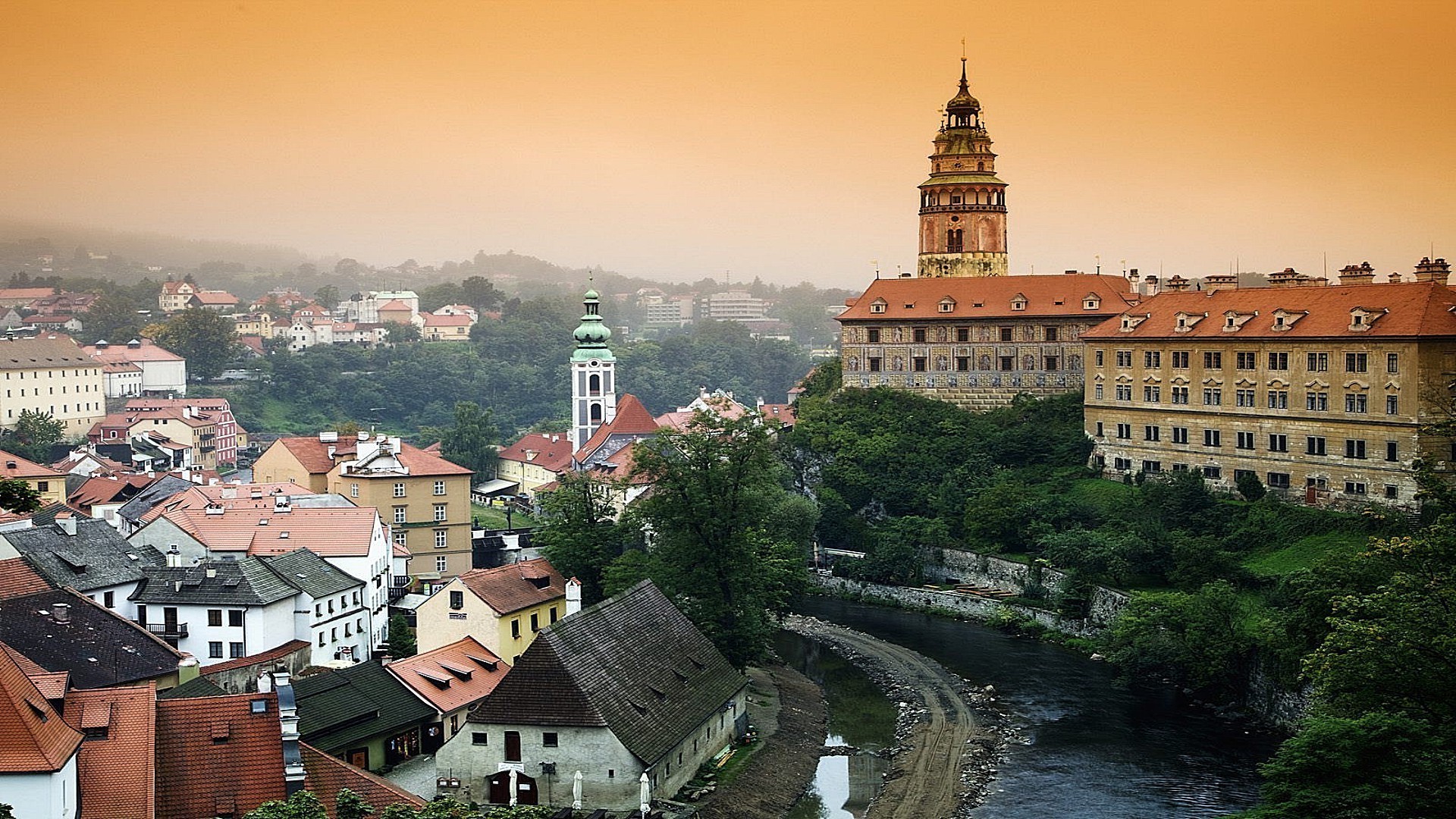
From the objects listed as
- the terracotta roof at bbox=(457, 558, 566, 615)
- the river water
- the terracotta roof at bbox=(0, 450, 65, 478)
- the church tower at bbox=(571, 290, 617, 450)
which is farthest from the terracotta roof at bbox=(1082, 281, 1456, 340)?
the terracotta roof at bbox=(0, 450, 65, 478)

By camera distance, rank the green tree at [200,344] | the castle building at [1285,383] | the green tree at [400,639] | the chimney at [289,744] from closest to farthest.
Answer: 1. the chimney at [289,744]
2. the green tree at [400,639]
3. the castle building at [1285,383]
4. the green tree at [200,344]

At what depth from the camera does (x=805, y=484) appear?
234 feet

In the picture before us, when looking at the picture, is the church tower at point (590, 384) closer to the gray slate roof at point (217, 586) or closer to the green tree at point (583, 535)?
the green tree at point (583, 535)

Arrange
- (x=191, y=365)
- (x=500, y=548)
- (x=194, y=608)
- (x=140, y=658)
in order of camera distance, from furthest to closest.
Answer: (x=191, y=365)
(x=500, y=548)
(x=194, y=608)
(x=140, y=658)

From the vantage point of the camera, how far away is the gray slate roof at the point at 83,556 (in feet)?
141

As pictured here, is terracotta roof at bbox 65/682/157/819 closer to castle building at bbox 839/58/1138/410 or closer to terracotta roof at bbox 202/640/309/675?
terracotta roof at bbox 202/640/309/675

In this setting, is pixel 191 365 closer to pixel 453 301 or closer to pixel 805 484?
pixel 453 301

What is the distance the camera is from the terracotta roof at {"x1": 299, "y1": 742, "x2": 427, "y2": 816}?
25.3 m

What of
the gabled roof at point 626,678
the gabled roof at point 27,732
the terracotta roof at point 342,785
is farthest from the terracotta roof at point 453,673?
the gabled roof at point 27,732

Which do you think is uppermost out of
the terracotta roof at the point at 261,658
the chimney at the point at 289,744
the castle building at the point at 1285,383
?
the castle building at the point at 1285,383

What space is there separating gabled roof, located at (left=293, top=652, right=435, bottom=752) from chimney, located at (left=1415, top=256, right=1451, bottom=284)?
124 feet

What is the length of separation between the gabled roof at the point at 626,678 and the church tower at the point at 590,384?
166 feet

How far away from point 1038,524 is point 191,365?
90997mm

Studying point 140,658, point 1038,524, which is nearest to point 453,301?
point 1038,524
